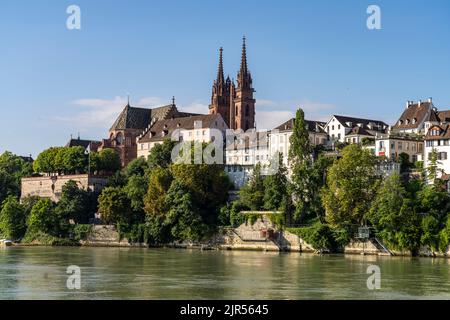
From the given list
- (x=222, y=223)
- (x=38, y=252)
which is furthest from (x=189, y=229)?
(x=38, y=252)

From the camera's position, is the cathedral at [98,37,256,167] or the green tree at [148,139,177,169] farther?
the cathedral at [98,37,256,167]

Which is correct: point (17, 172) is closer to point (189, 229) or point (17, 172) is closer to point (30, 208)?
point (30, 208)

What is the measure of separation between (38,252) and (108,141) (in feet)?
142

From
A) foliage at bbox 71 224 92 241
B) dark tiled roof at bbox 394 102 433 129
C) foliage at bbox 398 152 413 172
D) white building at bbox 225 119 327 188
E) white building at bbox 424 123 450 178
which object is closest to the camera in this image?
white building at bbox 424 123 450 178

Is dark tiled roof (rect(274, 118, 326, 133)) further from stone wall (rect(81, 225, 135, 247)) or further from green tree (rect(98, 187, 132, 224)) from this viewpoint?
stone wall (rect(81, 225, 135, 247))

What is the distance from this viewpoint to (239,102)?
124 m

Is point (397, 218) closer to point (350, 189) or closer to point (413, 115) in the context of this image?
point (350, 189)

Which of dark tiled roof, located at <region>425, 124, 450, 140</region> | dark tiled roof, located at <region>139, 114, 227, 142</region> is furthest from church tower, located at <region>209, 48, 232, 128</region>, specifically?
dark tiled roof, located at <region>425, 124, 450, 140</region>

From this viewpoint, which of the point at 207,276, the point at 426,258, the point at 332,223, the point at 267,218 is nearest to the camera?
the point at 207,276

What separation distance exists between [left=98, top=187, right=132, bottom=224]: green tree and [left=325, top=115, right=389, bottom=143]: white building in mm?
24156

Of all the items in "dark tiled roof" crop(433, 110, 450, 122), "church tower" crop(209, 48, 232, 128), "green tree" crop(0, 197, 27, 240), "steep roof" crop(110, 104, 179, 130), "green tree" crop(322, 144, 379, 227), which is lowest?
"green tree" crop(0, 197, 27, 240)

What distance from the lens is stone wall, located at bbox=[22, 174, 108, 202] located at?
103 meters

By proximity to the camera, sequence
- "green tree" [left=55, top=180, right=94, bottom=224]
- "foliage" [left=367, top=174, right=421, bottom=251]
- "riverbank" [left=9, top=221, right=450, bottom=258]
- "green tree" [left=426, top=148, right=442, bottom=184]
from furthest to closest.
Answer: "green tree" [left=55, top=180, right=94, bottom=224] → "green tree" [left=426, top=148, right=442, bottom=184] → "riverbank" [left=9, top=221, right=450, bottom=258] → "foliage" [left=367, top=174, right=421, bottom=251]

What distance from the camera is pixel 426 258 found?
69.5 metres
